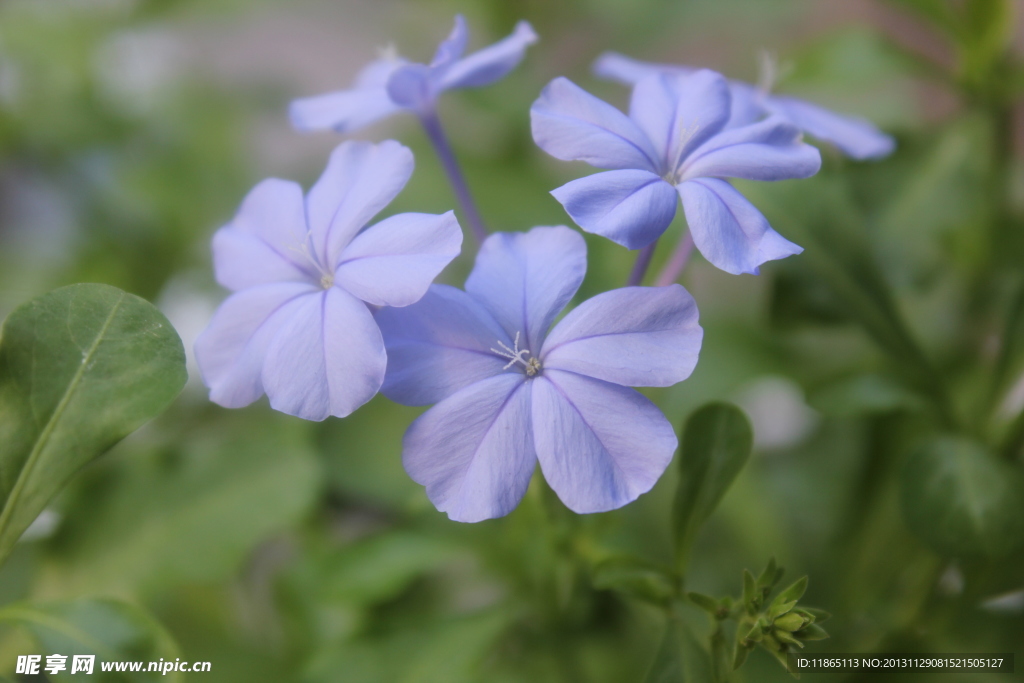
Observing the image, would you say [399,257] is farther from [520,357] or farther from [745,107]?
[745,107]

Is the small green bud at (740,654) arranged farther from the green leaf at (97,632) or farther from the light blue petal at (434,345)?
the green leaf at (97,632)

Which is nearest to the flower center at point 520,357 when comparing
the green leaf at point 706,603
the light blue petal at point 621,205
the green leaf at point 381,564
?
the light blue petal at point 621,205

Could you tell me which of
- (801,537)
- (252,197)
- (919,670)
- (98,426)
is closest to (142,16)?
(252,197)

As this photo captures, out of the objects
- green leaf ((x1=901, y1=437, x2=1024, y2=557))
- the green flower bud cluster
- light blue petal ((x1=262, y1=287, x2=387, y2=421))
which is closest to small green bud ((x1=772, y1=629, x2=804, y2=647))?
the green flower bud cluster

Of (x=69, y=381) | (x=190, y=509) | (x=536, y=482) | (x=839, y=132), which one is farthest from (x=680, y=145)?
(x=190, y=509)

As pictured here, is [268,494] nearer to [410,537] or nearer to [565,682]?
[410,537]

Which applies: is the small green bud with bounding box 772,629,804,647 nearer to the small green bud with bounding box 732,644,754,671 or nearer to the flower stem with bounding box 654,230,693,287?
the small green bud with bounding box 732,644,754,671
